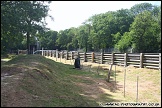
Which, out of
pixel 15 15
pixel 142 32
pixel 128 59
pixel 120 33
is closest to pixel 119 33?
pixel 120 33

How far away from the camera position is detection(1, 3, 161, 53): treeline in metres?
44.1

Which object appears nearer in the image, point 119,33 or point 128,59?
point 128,59

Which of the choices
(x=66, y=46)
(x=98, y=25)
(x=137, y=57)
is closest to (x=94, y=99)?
Result: (x=137, y=57)

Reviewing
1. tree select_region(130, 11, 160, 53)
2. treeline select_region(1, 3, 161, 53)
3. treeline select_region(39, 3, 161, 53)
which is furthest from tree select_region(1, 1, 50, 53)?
tree select_region(130, 11, 160, 53)

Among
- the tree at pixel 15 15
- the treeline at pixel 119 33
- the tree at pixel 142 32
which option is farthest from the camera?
the treeline at pixel 119 33

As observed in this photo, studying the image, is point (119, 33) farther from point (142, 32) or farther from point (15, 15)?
point (15, 15)

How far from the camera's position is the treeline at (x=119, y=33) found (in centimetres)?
4412

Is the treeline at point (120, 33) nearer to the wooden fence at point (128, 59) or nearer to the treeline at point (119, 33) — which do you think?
the treeline at point (119, 33)

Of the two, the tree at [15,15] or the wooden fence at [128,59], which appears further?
the wooden fence at [128,59]

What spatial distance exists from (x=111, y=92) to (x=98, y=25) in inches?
2142

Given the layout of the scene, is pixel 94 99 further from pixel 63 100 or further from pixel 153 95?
pixel 153 95

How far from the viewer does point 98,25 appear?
64.2m

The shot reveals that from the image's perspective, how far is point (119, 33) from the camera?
58.2m

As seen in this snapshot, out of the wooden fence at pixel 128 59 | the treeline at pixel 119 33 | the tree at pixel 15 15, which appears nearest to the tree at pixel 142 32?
the treeline at pixel 119 33
